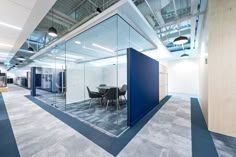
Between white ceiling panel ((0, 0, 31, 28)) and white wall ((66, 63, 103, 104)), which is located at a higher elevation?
white ceiling panel ((0, 0, 31, 28))

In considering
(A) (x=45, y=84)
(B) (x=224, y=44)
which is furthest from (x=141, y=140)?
(A) (x=45, y=84)

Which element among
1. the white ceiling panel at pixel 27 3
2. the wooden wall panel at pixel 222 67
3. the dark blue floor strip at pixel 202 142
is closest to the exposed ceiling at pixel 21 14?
the white ceiling panel at pixel 27 3

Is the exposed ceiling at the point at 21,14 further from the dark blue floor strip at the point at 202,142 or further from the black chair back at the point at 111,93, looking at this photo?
the dark blue floor strip at the point at 202,142

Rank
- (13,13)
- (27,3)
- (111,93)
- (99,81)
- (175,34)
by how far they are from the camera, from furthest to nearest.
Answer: (99,81) → (175,34) → (111,93) → (13,13) → (27,3)

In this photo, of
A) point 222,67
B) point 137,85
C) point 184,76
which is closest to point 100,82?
point 137,85

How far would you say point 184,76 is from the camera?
342 inches

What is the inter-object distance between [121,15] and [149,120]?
3.22 m

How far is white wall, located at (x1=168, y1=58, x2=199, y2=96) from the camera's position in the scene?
8.21 meters

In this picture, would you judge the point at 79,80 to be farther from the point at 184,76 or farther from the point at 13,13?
the point at 184,76

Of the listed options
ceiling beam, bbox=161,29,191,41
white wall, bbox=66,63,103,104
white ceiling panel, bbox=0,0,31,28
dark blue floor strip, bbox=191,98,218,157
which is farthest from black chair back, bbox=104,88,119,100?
ceiling beam, bbox=161,29,191,41

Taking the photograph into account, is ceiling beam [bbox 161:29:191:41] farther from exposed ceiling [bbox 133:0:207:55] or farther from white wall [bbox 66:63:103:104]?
white wall [bbox 66:63:103:104]

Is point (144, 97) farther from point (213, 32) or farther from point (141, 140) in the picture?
point (213, 32)

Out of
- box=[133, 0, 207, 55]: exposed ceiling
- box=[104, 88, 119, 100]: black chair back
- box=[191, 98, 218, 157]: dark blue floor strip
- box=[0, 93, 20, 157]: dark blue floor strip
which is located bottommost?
box=[0, 93, 20, 157]: dark blue floor strip

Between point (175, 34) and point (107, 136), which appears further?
point (175, 34)
